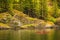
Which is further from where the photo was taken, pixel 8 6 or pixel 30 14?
pixel 30 14

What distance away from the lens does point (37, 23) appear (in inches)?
3841

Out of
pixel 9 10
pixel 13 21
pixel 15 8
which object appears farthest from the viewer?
pixel 15 8

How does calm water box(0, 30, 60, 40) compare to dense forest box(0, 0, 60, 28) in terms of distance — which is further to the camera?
dense forest box(0, 0, 60, 28)

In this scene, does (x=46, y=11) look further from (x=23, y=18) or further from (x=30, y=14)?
(x=23, y=18)

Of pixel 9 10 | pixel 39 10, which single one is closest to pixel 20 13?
pixel 9 10

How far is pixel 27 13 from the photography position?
364ft

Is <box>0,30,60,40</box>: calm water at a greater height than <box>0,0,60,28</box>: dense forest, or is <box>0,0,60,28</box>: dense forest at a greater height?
<box>0,30,60,40</box>: calm water

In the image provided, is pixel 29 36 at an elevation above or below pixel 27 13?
above

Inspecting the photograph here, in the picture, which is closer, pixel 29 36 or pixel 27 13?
pixel 29 36

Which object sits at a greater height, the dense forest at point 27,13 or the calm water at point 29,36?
the calm water at point 29,36

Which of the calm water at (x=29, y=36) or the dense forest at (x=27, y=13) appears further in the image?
the dense forest at (x=27, y=13)

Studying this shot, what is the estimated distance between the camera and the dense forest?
94.9m

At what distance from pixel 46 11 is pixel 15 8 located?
13.3m

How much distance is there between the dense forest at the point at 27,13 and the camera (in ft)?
311
